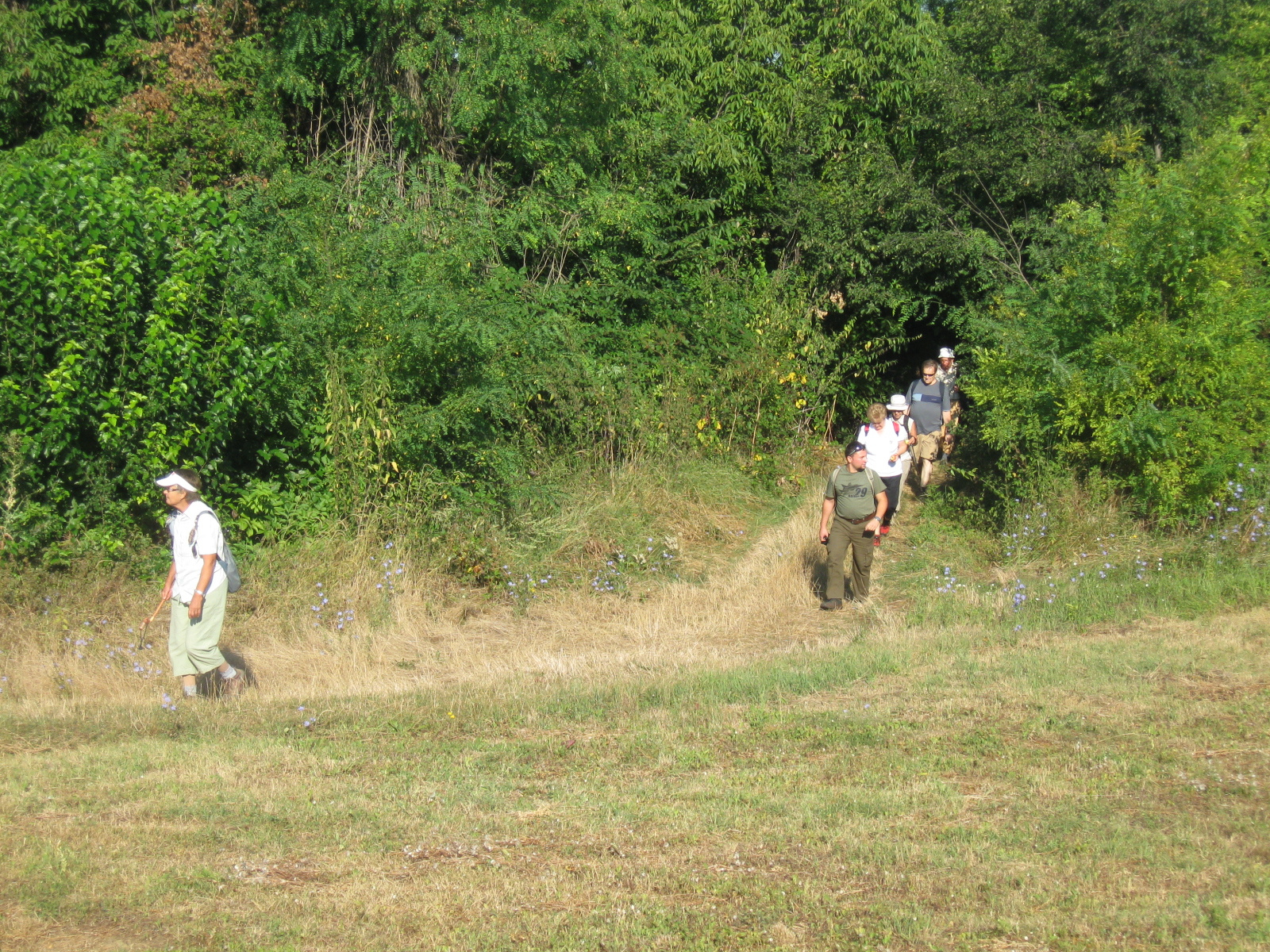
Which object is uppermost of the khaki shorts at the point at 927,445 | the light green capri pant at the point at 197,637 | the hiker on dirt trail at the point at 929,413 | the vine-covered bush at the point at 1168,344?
the vine-covered bush at the point at 1168,344

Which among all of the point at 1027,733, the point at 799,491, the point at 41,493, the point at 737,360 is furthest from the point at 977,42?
the point at 41,493

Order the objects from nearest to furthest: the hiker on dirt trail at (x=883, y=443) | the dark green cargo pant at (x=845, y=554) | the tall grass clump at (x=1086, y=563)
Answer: the tall grass clump at (x=1086, y=563), the dark green cargo pant at (x=845, y=554), the hiker on dirt trail at (x=883, y=443)

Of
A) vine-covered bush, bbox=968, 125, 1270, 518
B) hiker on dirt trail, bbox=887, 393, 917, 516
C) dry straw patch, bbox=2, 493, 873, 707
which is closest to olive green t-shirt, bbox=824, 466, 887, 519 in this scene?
dry straw patch, bbox=2, 493, 873, 707

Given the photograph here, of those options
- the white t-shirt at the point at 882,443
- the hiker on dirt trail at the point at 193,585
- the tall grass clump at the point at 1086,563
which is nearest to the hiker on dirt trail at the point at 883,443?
the white t-shirt at the point at 882,443

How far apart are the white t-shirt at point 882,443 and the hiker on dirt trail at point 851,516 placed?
4.95 ft

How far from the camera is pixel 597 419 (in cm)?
1320

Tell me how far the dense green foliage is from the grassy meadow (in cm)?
135

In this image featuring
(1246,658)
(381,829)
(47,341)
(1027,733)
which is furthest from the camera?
(47,341)

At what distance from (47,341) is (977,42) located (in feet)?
39.1

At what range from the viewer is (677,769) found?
6.52 metres

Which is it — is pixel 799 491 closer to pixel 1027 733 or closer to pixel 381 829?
pixel 1027 733

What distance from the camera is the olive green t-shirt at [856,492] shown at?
9.83m

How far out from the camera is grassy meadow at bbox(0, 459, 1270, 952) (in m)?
4.68

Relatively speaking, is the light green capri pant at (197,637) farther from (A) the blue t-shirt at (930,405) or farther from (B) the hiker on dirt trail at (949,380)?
(B) the hiker on dirt trail at (949,380)
